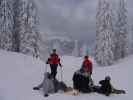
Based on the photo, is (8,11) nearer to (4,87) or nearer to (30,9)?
(30,9)

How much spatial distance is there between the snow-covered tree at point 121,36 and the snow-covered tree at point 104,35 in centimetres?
420

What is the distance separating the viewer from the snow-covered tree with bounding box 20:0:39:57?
38.3 meters

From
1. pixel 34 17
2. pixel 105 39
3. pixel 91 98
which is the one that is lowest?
pixel 91 98

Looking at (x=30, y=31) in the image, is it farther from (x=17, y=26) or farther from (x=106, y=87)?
(x=106, y=87)

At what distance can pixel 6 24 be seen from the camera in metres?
37.4

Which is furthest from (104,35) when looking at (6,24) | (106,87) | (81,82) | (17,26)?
(81,82)

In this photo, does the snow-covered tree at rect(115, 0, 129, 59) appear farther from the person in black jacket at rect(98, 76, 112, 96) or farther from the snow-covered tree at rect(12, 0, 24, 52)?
the person in black jacket at rect(98, 76, 112, 96)

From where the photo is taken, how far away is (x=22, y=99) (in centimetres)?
1178

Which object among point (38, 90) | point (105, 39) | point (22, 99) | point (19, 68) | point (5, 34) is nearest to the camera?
point (22, 99)

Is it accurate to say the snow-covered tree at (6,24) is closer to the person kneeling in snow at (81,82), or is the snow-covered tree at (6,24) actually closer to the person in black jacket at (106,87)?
the person kneeling in snow at (81,82)

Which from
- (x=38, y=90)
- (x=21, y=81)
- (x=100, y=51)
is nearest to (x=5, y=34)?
(x=100, y=51)

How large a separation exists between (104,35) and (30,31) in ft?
38.7

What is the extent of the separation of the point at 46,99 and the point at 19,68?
9.90 meters

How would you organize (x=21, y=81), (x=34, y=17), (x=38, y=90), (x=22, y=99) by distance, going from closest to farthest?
(x=22, y=99) → (x=38, y=90) → (x=21, y=81) → (x=34, y=17)
